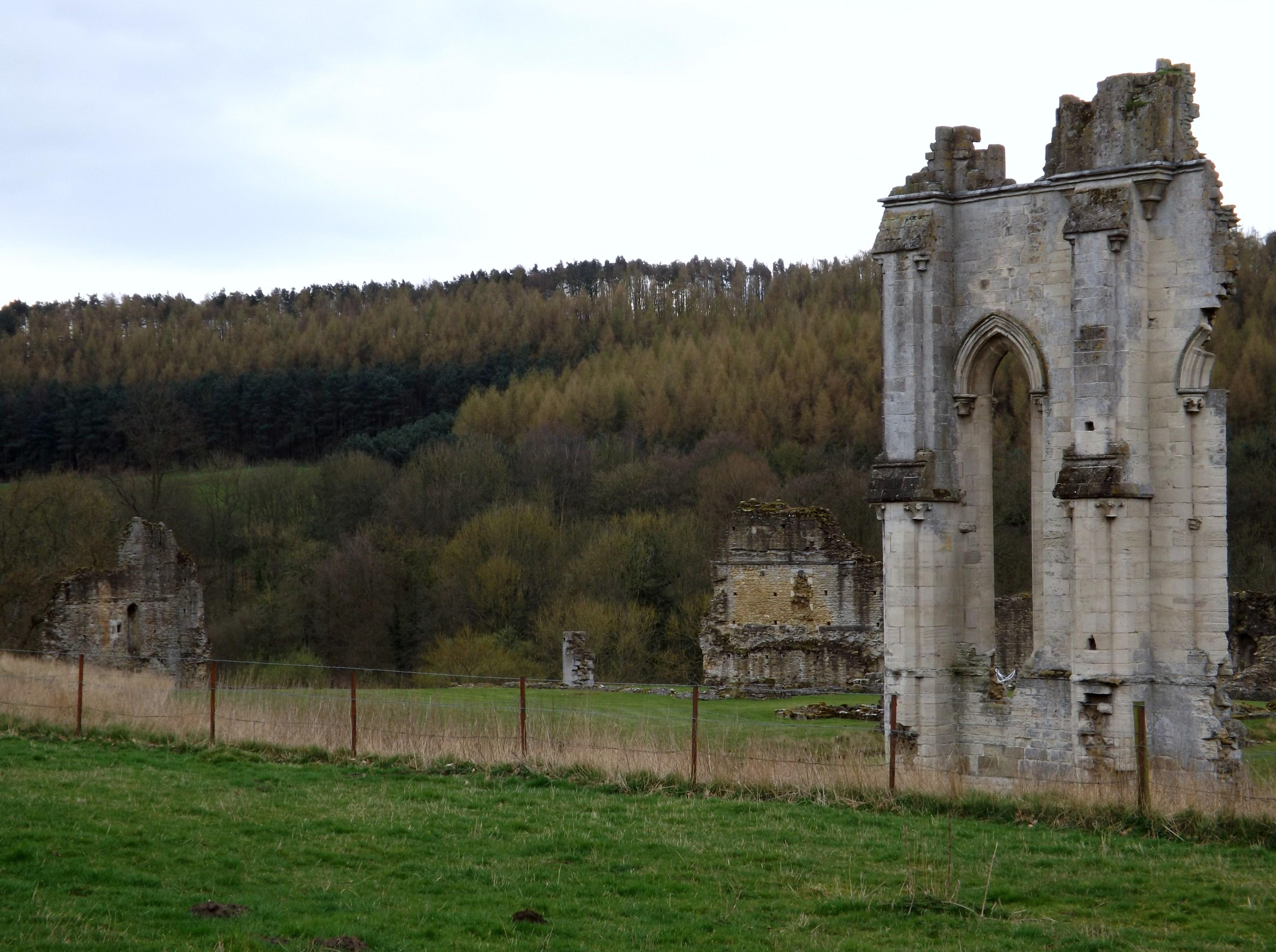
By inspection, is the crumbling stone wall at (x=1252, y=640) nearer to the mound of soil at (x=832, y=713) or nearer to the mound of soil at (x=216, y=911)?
the mound of soil at (x=832, y=713)

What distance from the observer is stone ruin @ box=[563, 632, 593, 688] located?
28.8 meters

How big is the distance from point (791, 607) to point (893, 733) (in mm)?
17366

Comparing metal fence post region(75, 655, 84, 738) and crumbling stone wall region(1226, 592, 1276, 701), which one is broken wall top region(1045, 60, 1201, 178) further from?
crumbling stone wall region(1226, 592, 1276, 701)

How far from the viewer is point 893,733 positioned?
38.0 feet

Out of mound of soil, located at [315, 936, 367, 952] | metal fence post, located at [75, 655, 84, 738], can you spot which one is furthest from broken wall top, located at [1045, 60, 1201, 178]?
metal fence post, located at [75, 655, 84, 738]

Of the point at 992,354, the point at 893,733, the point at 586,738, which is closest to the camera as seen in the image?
the point at 893,733

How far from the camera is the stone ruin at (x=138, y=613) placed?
2547 cm

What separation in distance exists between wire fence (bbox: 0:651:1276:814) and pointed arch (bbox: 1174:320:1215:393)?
326 centimetres

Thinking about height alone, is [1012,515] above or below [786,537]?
above

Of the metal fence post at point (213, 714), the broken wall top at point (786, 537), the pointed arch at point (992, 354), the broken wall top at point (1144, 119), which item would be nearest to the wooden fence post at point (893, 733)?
the pointed arch at point (992, 354)

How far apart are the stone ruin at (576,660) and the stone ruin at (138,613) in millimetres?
6874

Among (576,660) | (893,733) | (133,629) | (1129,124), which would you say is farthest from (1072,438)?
(133,629)

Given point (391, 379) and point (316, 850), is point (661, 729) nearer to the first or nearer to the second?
point (316, 850)

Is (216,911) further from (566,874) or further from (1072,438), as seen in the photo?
(1072,438)
